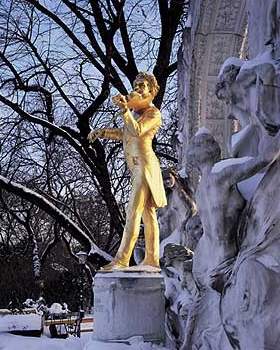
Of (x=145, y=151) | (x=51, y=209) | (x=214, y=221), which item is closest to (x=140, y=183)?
(x=145, y=151)

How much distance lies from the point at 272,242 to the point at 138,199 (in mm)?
2361

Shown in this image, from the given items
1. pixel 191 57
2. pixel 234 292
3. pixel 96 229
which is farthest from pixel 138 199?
pixel 96 229

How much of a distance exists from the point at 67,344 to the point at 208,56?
4.92m

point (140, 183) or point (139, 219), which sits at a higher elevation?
point (140, 183)

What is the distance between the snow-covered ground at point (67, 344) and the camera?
5566 mm

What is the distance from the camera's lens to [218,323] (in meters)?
5.11

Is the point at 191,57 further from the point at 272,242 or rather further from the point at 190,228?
the point at 272,242

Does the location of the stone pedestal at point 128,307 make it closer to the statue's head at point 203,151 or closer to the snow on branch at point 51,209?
the statue's head at point 203,151

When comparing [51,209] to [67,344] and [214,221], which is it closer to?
[67,344]

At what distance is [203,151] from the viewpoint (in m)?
5.34

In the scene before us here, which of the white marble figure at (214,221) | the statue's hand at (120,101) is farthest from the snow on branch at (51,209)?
the white marble figure at (214,221)

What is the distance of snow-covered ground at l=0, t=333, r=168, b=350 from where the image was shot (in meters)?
5.57

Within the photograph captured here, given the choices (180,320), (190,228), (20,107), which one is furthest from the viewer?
(20,107)

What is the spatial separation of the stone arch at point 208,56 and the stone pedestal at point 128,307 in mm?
4135
